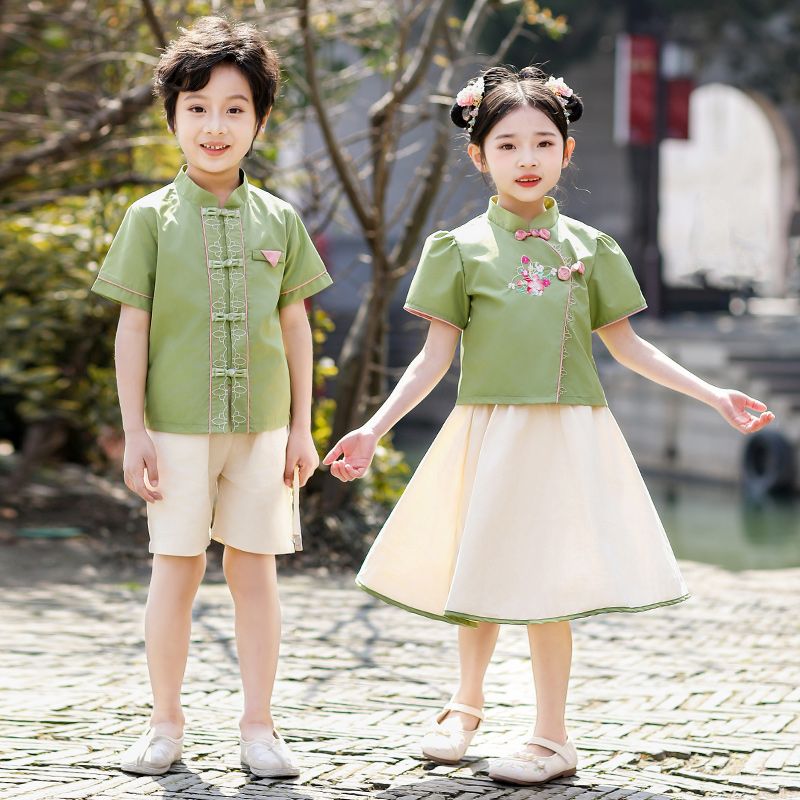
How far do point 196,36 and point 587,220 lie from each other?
18677 mm

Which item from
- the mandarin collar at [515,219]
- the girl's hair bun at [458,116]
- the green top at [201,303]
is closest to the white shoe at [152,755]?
the green top at [201,303]

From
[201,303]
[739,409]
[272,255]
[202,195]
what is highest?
[202,195]

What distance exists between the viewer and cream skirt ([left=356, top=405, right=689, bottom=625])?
9.41 ft

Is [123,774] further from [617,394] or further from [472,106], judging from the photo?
[617,394]

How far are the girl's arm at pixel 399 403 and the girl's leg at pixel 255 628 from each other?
0.27 metres

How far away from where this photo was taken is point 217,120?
2896 millimetres

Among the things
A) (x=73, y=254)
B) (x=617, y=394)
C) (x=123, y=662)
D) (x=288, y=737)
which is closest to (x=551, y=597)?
(x=288, y=737)

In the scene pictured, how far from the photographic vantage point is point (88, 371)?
7086mm

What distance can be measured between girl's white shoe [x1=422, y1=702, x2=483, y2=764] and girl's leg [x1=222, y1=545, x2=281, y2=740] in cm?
35

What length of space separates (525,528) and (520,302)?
0.47m

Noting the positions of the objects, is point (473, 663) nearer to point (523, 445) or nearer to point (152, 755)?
point (523, 445)

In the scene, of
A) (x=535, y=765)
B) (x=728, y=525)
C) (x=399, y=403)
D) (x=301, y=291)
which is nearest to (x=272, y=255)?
(x=301, y=291)

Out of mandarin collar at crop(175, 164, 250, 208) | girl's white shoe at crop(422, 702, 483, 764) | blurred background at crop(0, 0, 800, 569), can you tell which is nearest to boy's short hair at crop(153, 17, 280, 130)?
mandarin collar at crop(175, 164, 250, 208)

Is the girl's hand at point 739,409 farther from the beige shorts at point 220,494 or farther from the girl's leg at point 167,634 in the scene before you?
the girl's leg at point 167,634
